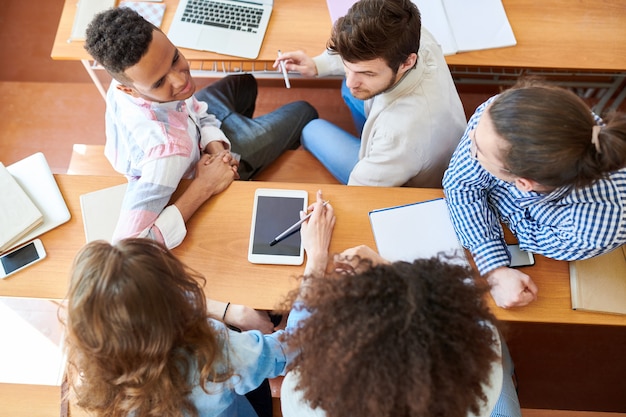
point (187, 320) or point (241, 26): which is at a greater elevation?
point (241, 26)

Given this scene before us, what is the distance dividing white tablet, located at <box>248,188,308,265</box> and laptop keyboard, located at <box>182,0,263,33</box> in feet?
2.29

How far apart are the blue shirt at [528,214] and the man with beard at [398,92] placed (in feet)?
0.48

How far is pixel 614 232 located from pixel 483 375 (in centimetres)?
54

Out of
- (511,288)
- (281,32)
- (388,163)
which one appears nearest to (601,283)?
(511,288)

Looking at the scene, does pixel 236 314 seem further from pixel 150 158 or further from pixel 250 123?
pixel 250 123

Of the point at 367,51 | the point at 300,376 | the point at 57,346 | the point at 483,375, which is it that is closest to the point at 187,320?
the point at 300,376

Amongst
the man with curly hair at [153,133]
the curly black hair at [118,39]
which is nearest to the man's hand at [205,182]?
the man with curly hair at [153,133]

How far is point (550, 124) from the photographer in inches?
38.0

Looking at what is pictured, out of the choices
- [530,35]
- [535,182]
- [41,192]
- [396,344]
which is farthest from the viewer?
[530,35]

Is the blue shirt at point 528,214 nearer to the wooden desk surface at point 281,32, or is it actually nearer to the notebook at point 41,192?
the wooden desk surface at point 281,32

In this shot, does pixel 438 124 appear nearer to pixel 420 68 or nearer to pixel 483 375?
pixel 420 68

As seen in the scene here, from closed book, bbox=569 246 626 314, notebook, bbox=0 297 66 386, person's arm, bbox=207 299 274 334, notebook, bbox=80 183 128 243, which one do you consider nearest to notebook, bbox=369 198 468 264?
closed book, bbox=569 246 626 314

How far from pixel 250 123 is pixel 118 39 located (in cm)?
64

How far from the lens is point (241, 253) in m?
1.33
